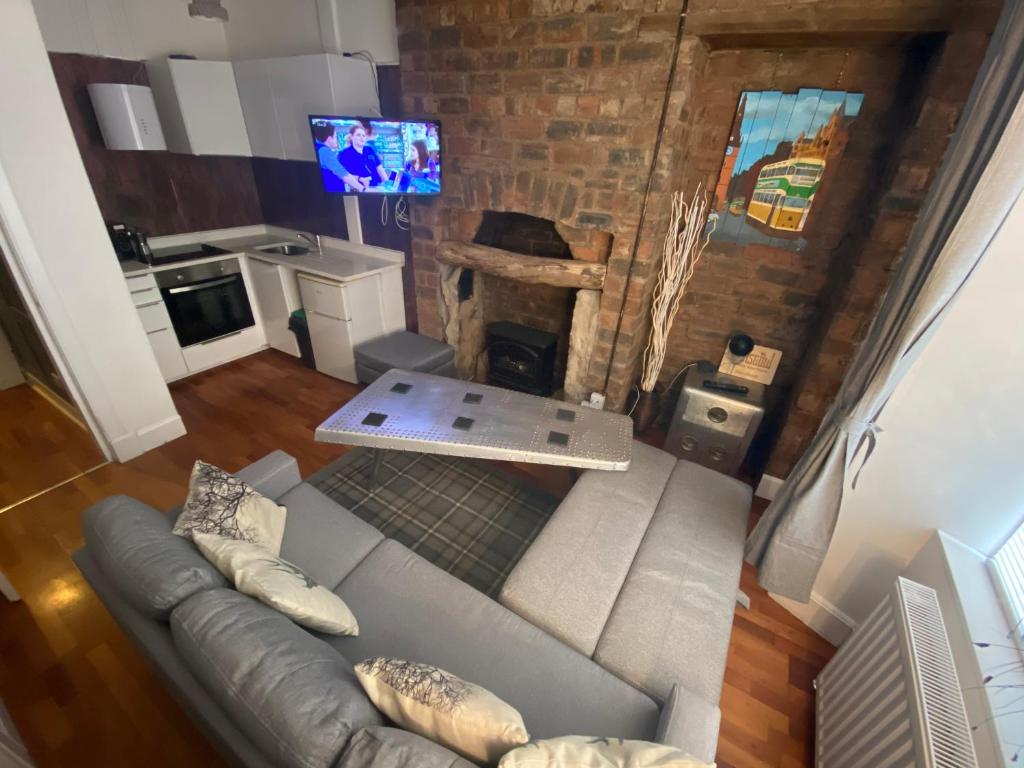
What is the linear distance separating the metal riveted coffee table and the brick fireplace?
0.67m

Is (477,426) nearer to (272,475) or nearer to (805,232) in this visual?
(272,475)

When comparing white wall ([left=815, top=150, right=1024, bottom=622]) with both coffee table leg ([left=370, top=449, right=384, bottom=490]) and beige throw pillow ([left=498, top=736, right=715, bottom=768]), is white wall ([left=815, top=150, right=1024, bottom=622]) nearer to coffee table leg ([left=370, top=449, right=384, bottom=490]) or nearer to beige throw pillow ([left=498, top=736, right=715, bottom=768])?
beige throw pillow ([left=498, top=736, right=715, bottom=768])

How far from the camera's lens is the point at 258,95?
120 inches

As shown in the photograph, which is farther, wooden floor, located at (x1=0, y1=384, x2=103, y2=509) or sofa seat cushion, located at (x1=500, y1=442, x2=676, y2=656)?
wooden floor, located at (x1=0, y1=384, x2=103, y2=509)

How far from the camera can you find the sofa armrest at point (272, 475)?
70.1 inches

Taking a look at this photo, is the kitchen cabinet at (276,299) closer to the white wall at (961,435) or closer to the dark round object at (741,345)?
the dark round object at (741,345)

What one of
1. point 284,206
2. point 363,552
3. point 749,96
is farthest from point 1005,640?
point 284,206

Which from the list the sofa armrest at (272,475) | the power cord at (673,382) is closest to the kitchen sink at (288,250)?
the sofa armrest at (272,475)

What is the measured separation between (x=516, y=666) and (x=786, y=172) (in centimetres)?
256

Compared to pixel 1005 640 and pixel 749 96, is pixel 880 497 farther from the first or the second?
pixel 749 96

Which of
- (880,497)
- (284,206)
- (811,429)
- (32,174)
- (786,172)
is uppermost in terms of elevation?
(786,172)

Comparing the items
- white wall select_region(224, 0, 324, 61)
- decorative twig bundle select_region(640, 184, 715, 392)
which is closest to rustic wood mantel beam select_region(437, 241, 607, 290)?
decorative twig bundle select_region(640, 184, 715, 392)

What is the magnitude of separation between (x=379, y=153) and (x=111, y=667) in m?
2.77

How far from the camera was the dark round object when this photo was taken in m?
2.50
